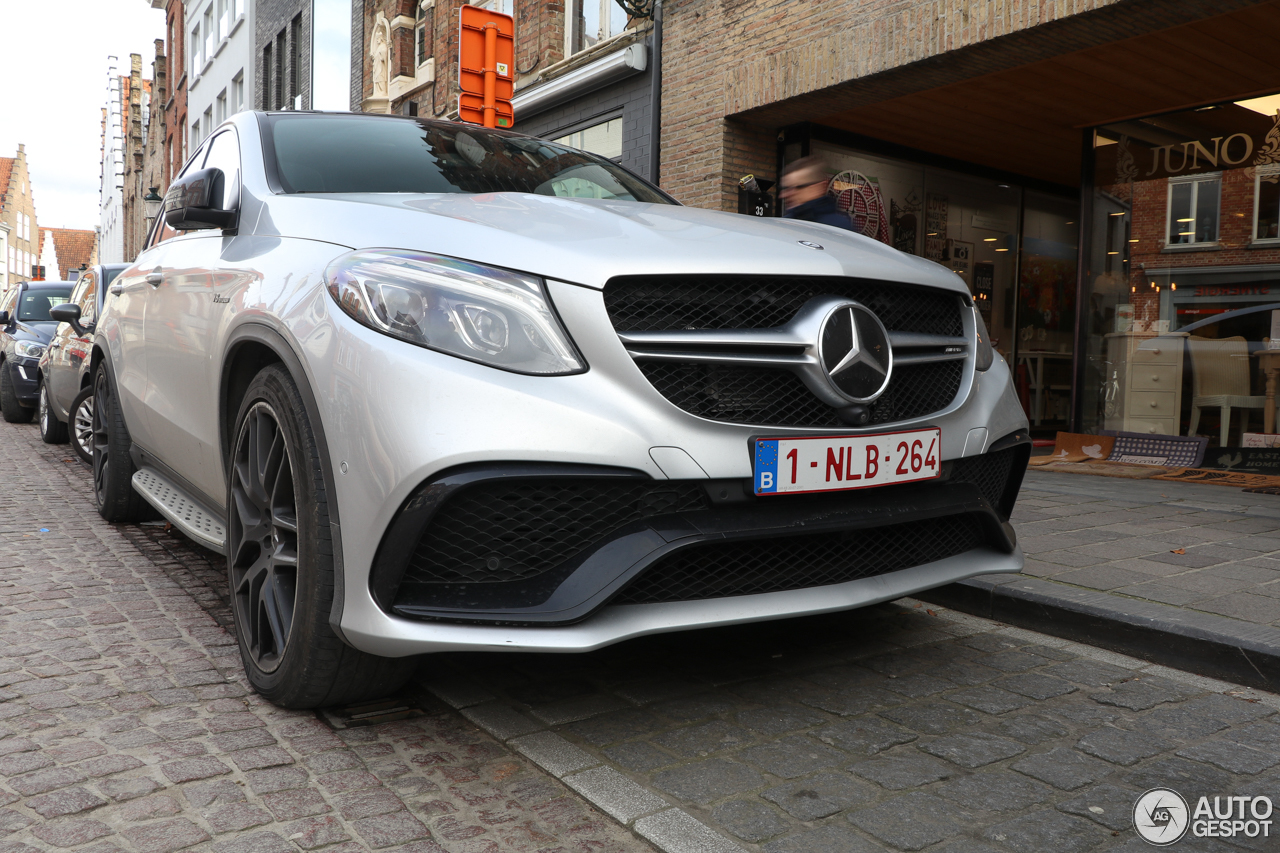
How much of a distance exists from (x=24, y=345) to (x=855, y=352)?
35.1 feet

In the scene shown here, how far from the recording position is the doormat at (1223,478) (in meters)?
6.86

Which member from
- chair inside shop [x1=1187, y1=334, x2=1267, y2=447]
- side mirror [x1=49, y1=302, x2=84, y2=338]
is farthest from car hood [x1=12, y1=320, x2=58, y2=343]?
chair inside shop [x1=1187, y1=334, x2=1267, y2=447]

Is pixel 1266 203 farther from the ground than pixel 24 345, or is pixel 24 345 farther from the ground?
pixel 1266 203

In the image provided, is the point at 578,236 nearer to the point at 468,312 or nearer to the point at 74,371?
the point at 468,312

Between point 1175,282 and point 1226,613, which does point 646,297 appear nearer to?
point 1226,613

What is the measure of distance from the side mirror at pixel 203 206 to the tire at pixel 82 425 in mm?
4280

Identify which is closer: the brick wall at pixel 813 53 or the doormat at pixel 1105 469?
the brick wall at pixel 813 53

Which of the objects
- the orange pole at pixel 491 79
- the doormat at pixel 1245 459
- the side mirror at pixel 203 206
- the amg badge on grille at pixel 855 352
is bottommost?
the doormat at pixel 1245 459

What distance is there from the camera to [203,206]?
3041 mm

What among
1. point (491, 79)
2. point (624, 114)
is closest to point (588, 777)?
point (491, 79)

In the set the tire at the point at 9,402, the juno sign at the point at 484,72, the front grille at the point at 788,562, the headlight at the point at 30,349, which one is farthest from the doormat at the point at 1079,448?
the tire at the point at 9,402

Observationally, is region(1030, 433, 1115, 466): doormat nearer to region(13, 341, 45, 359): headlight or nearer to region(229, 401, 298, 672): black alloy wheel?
region(229, 401, 298, 672): black alloy wheel

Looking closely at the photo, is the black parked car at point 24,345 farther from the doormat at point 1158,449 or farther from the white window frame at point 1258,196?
the white window frame at point 1258,196

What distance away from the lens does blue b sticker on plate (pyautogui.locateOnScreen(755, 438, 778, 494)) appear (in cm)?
221
